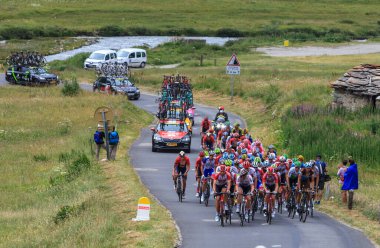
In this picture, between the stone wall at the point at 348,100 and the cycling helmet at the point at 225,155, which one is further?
the stone wall at the point at 348,100

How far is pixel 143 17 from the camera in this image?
13638cm

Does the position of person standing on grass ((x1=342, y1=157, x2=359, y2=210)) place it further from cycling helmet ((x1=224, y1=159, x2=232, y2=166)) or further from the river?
the river

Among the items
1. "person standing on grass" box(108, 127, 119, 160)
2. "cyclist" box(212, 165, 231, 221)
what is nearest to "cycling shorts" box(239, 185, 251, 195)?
"cyclist" box(212, 165, 231, 221)

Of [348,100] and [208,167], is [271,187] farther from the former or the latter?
[348,100]

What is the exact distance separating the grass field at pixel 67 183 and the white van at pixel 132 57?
2457 cm

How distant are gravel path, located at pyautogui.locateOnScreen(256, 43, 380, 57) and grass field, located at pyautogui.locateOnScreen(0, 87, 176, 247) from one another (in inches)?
1615

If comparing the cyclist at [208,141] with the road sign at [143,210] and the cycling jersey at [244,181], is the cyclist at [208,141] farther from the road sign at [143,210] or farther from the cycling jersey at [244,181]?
the road sign at [143,210]

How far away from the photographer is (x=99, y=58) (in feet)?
271

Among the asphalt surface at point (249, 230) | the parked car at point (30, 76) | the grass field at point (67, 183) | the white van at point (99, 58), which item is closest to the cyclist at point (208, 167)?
the asphalt surface at point (249, 230)

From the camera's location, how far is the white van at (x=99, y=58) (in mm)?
82075

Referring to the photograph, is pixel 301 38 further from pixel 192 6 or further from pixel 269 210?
pixel 269 210

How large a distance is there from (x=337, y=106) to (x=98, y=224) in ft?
82.7

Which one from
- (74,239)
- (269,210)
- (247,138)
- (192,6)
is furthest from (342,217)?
(192,6)

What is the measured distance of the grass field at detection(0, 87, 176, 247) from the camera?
24.2m
